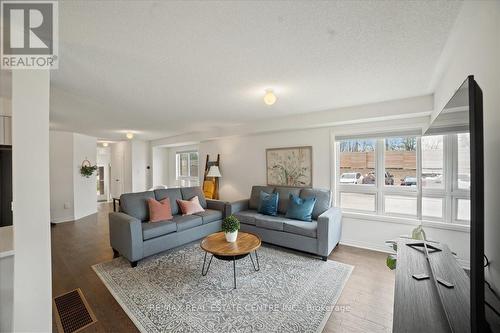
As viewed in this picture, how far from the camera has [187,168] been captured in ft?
24.0

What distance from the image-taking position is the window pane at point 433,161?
48.3 inches

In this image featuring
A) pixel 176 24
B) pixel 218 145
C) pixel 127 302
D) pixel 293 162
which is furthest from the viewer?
pixel 218 145

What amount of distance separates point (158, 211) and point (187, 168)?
3972mm

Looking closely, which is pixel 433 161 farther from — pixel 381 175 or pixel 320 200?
pixel 381 175

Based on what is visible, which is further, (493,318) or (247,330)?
(247,330)

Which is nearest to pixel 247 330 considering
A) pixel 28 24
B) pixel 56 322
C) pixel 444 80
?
pixel 56 322

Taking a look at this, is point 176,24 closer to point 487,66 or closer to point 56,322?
point 487,66

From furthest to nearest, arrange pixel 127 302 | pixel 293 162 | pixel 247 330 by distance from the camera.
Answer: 1. pixel 293 162
2. pixel 127 302
3. pixel 247 330

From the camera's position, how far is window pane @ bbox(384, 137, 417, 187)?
3219mm

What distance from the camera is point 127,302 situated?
212 cm

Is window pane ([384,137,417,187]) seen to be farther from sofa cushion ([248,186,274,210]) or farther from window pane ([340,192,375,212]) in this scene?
sofa cushion ([248,186,274,210])

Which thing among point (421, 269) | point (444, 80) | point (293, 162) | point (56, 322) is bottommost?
point (56, 322)

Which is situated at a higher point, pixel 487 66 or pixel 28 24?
pixel 28 24

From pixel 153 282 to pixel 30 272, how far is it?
130 cm
